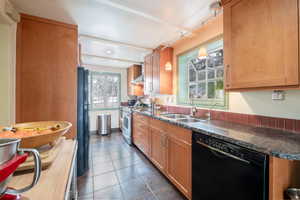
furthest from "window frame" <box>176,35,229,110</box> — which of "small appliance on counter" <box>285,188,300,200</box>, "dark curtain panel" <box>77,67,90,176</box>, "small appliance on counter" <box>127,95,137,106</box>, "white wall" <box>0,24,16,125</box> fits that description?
"white wall" <box>0,24,16,125</box>

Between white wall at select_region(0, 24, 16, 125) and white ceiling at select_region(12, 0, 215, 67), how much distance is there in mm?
389

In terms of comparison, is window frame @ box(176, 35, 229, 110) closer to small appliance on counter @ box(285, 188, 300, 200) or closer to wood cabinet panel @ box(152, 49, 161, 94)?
wood cabinet panel @ box(152, 49, 161, 94)

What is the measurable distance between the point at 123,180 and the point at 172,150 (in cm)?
90

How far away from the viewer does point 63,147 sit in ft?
3.46

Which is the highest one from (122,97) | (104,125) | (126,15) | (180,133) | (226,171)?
(126,15)

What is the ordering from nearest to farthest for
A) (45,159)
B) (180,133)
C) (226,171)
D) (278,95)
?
1. (45,159)
2. (226,171)
3. (278,95)
4. (180,133)

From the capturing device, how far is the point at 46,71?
1.98 meters

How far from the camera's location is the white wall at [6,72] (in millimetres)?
1646

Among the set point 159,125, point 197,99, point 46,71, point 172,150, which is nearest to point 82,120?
point 46,71

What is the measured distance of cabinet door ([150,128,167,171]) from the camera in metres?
2.01

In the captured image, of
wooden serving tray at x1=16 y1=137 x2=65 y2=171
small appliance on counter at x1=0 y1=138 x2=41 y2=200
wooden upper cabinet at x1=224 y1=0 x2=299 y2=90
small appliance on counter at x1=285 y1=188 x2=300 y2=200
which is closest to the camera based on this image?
small appliance on counter at x1=0 y1=138 x2=41 y2=200

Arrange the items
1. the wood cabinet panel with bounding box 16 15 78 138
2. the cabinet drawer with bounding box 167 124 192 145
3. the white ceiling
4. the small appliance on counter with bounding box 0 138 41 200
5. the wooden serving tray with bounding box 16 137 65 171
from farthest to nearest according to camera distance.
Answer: the wood cabinet panel with bounding box 16 15 78 138, the white ceiling, the cabinet drawer with bounding box 167 124 192 145, the wooden serving tray with bounding box 16 137 65 171, the small appliance on counter with bounding box 0 138 41 200

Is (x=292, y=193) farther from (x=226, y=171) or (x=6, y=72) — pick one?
(x=6, y=72)

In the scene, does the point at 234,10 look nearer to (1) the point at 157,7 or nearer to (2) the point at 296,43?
(2) the point at 296,43
